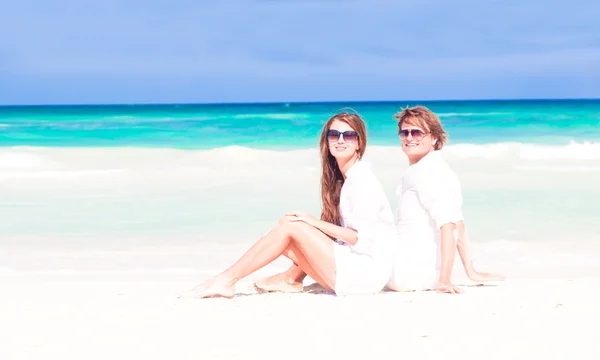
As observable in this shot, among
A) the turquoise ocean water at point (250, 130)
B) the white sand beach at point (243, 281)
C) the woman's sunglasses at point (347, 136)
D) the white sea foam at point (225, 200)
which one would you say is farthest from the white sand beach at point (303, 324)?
the turquoise ocean water at point (250, 130)

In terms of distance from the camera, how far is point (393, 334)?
3.82 m

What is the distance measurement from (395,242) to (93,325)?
1.81 m

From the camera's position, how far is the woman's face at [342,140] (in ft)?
14.9

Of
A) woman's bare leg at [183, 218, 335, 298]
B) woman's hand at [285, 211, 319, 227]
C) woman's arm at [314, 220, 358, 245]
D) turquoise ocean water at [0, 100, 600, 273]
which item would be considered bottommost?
turquoise ocean water at [0, 100, 600, 273]

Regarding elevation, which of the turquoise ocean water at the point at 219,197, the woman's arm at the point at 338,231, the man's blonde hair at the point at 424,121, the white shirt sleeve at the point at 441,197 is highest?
the man's blonde hair at the point at 424,121

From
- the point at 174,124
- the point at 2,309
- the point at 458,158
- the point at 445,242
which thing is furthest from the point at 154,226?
the point at 174,124

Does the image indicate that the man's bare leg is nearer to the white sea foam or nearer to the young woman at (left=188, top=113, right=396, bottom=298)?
the young woman at (left=188, top=113, right=396, bottom=298)

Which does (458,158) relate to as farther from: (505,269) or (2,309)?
(2,309)

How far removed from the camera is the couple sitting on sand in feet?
14.6

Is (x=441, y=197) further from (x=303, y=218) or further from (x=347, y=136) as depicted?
(x=303, y=218)

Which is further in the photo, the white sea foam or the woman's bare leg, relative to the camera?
the white sea foam

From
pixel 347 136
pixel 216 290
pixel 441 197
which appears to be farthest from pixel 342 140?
pixel 216 290

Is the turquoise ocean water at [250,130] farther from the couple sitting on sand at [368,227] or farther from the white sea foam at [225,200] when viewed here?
the couple sitting on sand at [368,227]

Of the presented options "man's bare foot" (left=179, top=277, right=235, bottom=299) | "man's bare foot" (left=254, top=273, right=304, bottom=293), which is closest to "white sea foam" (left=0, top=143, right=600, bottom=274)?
"man's bare foot" (left=254, top=273, right=304, bottom=293)
